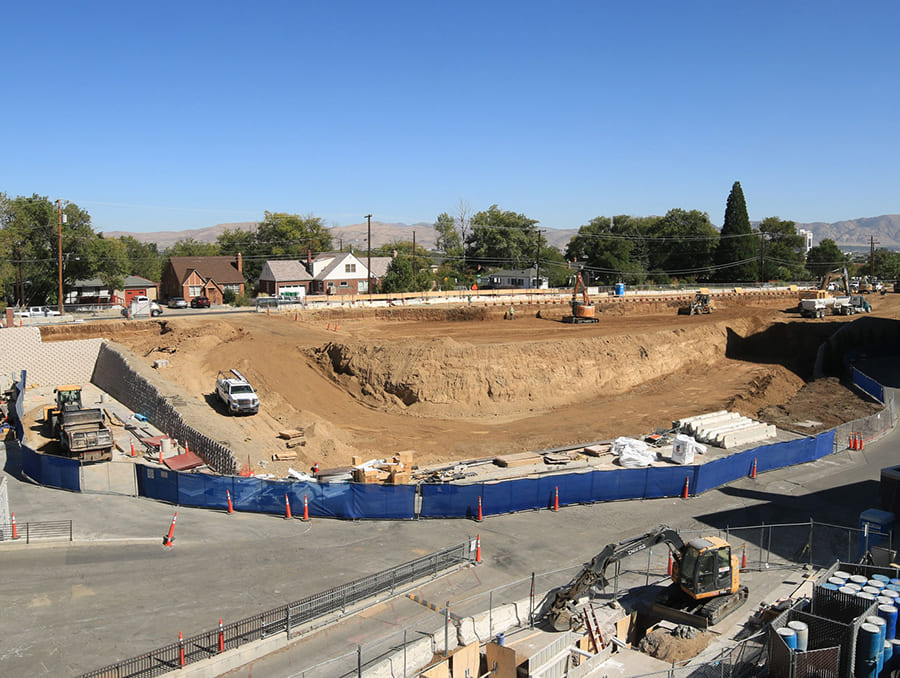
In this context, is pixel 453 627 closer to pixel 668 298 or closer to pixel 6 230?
pixel 6 230

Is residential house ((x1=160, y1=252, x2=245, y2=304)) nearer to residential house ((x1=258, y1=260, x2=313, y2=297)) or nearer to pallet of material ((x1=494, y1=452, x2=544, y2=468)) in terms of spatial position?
residential house ((x1=258, y1=260, x2=313, y2=297))

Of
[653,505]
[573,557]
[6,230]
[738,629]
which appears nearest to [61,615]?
[573,557]

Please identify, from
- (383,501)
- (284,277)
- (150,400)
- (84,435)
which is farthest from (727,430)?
(284,277)

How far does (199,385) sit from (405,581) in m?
24.6

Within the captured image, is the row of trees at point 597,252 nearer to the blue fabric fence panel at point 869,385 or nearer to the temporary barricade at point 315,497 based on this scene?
the blue fabric fence panel at point 869,385

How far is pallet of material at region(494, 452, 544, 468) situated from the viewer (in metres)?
30.2

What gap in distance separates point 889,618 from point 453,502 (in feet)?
43.2

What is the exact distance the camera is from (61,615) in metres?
17.8

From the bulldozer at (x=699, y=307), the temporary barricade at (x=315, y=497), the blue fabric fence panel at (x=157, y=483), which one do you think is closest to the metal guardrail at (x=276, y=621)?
the temporary barricade at (x=315, y=497)

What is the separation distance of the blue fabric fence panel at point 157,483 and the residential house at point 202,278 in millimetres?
55693

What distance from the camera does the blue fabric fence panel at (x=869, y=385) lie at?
40.0 meters

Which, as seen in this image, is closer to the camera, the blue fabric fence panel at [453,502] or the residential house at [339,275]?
the blue fabric fence panel at [453,502]

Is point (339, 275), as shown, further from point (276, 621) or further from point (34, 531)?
point (276, 621)

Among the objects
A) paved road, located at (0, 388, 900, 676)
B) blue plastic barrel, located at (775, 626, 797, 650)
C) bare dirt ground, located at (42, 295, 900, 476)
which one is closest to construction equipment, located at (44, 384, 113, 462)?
paved road, located at (0, 388, 900, 676)
